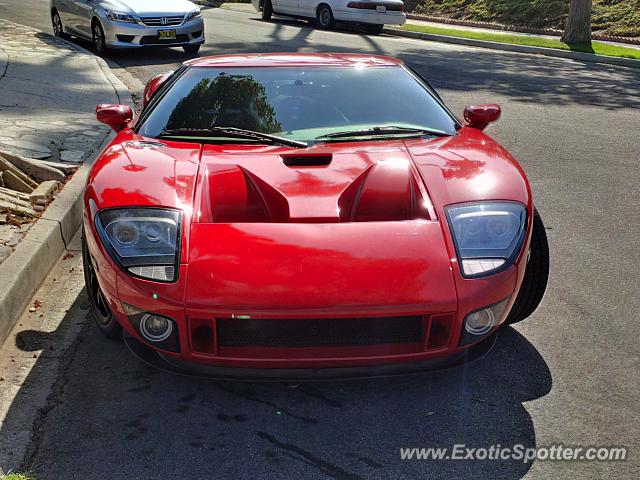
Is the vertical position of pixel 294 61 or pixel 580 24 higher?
pixel 294 61

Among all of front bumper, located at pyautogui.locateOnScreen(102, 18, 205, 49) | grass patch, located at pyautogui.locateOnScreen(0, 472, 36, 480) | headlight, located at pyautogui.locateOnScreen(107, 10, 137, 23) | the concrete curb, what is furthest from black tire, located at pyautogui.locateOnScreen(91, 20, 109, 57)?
grass patch, located at pyautogui.locateOnScreen(0, 472, 36, 480)

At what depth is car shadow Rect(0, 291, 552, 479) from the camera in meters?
2.82

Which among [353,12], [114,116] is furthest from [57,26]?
[114,116]

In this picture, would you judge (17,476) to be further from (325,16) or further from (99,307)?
(325,16)

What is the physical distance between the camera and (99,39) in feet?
44.5

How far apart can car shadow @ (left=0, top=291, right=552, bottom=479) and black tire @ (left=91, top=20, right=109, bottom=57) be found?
10.8m

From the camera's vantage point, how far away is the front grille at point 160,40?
13305 millimetres

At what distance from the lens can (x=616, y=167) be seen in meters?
7.46

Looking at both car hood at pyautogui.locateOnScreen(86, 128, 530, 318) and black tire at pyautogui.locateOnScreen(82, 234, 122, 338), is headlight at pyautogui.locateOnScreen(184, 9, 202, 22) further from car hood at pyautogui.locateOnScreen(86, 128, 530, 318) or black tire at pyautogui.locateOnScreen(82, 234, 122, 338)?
black tire at pyautogui.locateOnScreen(82, 234, 122, 338)

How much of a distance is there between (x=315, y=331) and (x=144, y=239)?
2.67ft

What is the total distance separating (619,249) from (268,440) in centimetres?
313

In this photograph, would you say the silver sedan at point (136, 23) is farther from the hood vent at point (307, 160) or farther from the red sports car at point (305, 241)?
the hood vent at point (307, 160)

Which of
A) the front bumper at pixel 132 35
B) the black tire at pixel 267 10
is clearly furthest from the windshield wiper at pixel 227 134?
the black tire at pixel 267 10

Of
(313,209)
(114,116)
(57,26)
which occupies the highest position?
(313,209)
